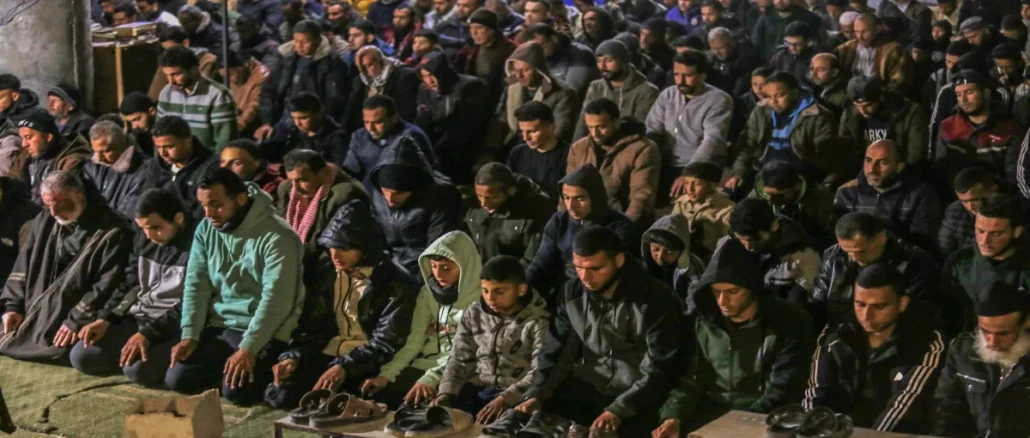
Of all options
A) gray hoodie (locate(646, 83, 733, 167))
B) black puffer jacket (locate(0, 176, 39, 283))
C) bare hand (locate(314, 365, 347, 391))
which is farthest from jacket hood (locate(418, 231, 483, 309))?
black puffer jacket (locate(0, 176, 39, 283))

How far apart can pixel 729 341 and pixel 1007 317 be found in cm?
104

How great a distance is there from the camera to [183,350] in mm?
7164

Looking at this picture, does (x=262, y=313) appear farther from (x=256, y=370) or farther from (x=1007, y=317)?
(x=1007, y=317)

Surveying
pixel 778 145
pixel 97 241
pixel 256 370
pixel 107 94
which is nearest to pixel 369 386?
pixel 256 370

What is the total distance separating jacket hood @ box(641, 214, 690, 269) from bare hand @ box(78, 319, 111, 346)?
267 cm

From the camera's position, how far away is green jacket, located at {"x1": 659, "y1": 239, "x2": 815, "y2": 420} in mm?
5812

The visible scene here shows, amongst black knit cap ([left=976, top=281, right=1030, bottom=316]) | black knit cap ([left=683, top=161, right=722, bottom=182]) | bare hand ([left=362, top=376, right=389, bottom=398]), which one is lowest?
bare hand ([left=362, top=376, right=389, bottom=398])

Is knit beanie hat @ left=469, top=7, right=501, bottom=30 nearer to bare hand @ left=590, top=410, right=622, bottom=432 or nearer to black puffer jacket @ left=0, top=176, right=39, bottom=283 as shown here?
black puffer jacket @ left=0, top=176, right=39, bottom=283

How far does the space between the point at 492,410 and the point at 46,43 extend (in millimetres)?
5218

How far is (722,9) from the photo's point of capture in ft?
41.5

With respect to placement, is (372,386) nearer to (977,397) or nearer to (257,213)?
(257,213)

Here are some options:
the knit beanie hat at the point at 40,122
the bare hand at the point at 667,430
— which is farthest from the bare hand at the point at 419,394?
the knit beanie hat at the point at 40,122

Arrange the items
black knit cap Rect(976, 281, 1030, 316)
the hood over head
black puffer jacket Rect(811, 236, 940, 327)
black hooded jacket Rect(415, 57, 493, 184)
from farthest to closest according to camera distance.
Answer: the hood over head → black hooded jacket Rect(415, 57, 493, 184) → black puffer jacket Rect(811, 236, 940, 327) → black knit cap Rect(976, 281, 1030, 316)

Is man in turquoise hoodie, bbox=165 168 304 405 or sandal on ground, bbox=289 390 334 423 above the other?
sandal on ground, bbox=289 390 334 423
